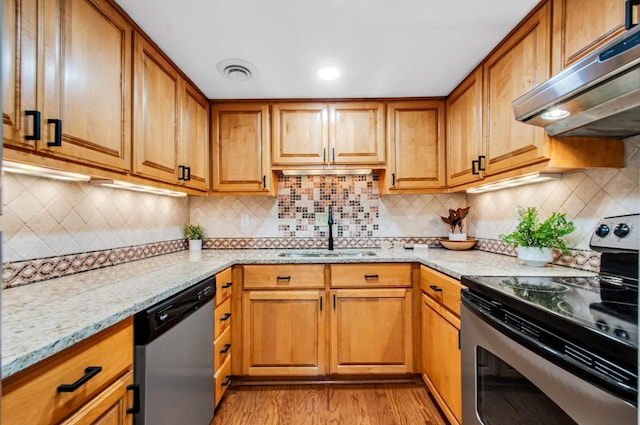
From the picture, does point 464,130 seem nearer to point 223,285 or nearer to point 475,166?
point 475,166

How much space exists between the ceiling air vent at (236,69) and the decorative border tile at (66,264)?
1.24m

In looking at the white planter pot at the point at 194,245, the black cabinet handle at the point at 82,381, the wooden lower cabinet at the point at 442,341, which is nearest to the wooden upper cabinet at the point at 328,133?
the white planter pot at the point at 194,245

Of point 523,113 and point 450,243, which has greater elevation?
point 523,113

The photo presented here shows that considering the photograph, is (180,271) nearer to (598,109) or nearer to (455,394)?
(455,394)

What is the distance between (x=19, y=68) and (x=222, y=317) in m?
1.46

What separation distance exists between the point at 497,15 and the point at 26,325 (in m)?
2.20

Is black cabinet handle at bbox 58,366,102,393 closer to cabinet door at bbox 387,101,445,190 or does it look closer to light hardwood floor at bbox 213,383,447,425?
light hardwood floor at bbox 213,383,447,425

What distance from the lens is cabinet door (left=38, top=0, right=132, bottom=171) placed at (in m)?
1.16

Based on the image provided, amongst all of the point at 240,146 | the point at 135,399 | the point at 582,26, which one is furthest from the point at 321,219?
the point at 582,26

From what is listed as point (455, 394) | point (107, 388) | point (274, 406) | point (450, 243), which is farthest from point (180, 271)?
point (450, 243)

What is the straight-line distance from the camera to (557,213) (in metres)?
1.77

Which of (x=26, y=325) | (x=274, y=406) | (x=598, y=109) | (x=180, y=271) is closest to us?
(x=26, y=325)

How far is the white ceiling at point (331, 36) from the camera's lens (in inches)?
58.9

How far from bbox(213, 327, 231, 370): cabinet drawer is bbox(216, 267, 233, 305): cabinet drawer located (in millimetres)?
221
